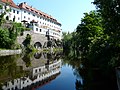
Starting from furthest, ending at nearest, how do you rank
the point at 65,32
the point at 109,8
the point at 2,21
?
the point at 65,32 → the point at 2,21 → the point at 109,8

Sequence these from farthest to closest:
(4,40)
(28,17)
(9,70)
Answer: (28,17)
(4,40)
(9,70)

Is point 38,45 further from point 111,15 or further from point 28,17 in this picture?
point 111,15

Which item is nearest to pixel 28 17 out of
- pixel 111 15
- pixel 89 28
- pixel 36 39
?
pixel 36 39

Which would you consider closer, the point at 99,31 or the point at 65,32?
the point at 99,31

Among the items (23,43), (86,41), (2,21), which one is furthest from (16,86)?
(23,43)

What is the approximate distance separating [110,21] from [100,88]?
5947 mm

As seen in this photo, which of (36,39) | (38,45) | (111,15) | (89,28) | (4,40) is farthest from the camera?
(38,45)

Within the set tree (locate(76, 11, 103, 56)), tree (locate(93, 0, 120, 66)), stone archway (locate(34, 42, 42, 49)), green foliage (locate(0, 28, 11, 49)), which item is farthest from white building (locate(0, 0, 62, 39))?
tree (locate(93, 0, 120, 66))

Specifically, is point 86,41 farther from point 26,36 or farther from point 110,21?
point 26,36

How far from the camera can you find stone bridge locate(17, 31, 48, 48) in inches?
3145

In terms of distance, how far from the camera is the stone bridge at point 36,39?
79.9 m

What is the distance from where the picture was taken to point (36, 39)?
91.2m

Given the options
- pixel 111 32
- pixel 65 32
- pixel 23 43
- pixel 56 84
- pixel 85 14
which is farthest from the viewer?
pixel 65 32

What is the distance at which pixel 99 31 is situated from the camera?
4766 cm
